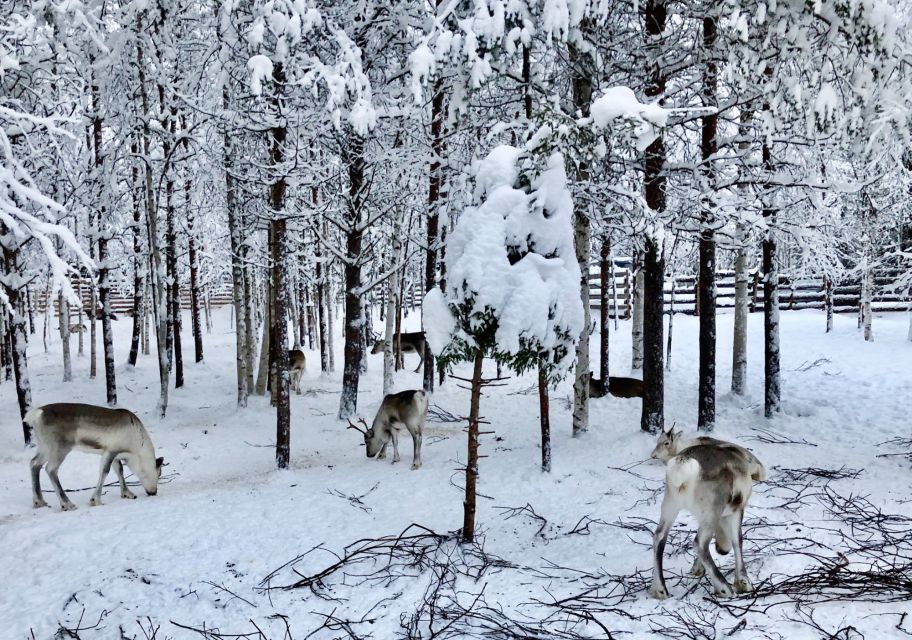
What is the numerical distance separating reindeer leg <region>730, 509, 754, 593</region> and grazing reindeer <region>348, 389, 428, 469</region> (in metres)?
6.52

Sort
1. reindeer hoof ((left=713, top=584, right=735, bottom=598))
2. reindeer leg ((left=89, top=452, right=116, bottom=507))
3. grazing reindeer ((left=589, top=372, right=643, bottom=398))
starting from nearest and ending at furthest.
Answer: reindeer hoof ((left=713, top=584, right=735, bottom=598)), reindeer leg ((left=89, top=452, right=116, bottom=507)), grazing reindeer ((left=589, top=372, right=643, bottom=398))

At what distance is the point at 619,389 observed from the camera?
15609mm

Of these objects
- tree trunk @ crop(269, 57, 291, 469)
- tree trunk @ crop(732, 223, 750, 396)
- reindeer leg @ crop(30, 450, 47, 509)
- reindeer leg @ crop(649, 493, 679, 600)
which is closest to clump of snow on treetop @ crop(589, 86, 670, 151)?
reindeer leg @ crop(649, 493, 679, 600)

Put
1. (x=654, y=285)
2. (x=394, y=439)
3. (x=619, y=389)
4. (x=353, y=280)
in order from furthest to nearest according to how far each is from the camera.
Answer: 1. (x=619, y=389)
2. (x=353, y=280)
3. (x=394, y=439)
4. (x=654, y=285)

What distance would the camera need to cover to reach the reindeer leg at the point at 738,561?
482 centimetres

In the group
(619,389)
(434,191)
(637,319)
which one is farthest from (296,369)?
(637,319)

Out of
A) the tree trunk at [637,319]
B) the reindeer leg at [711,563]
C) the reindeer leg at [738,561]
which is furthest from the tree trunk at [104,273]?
the reindeer leg at [738,561]

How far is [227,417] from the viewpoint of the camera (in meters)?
15.0

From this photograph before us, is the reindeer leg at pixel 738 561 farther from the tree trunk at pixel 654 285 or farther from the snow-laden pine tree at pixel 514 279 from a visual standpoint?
the tree trunk at pixel 654 285

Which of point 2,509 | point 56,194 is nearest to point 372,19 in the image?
point 56,194

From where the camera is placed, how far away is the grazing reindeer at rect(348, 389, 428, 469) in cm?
1098

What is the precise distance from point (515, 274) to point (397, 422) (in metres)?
5.74

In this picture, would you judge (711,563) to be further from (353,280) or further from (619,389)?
(619,389)

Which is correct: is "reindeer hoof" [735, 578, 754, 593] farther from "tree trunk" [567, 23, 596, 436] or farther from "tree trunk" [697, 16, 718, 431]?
"tree trunk" [697, 16, 718, 431]
